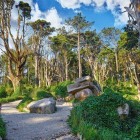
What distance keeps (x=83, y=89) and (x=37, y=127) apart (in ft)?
38.8

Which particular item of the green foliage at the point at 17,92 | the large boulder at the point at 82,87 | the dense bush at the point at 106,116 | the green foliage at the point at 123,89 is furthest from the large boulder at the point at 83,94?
the dense bush at the point at 106,116

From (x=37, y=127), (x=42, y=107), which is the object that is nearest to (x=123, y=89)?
(x=42, y=107)

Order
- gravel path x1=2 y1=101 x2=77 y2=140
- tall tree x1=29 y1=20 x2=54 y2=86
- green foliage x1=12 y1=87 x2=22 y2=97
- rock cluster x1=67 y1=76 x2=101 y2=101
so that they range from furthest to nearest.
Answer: tall tree x1=29 y1=20 x2=54 y2=86
green foliage x1=12 y1=87 x2=22 y2=97
rock cluster x1=67 y1=76 x2=101 y2=101
gravel path x1=2 y1=101 x2=77 y2=140

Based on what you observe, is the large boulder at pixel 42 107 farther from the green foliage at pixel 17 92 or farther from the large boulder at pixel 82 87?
the green foliage at pixel 17 92

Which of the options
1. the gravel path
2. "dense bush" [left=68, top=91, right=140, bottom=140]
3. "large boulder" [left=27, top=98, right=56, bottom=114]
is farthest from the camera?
"large boulder" [left=27, top=98, right=56, bottom=114]

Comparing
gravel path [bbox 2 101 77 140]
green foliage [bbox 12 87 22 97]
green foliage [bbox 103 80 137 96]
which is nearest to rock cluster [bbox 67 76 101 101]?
green foliage [bbox 103 80 137 96]

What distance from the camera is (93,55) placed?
54.8 m

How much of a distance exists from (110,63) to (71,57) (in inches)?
281

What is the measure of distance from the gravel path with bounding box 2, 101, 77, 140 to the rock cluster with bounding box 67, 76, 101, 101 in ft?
21.8

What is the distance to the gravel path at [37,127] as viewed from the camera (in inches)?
430

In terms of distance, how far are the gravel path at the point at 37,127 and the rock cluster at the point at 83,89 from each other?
6.64 metres

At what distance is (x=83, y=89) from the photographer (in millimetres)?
24719

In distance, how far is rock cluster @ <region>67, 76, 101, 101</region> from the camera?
2404 centimetres

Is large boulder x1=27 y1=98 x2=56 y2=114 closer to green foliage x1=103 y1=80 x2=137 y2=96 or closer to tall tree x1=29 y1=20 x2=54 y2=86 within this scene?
green foliage x1=103 y1=80 x2=137 y2=96
